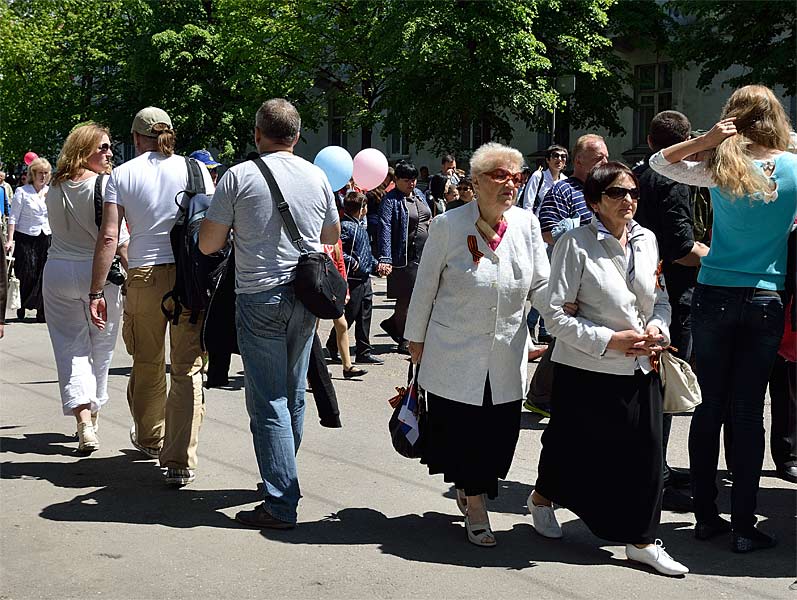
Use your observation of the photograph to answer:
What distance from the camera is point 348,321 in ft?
34.4

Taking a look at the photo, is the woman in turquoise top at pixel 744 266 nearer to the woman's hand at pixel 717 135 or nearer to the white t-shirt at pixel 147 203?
the woman's hand at pixel 717 135

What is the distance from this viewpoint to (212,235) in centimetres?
543

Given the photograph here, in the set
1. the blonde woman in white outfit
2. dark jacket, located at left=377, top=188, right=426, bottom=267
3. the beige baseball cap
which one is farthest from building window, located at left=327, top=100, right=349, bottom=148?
the beige baseball cap

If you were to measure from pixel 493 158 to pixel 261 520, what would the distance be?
6.92ft

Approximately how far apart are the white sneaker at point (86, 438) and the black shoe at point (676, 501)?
3514 mm

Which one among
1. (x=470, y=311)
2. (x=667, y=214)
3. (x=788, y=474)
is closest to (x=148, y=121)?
(x=470, y=311)

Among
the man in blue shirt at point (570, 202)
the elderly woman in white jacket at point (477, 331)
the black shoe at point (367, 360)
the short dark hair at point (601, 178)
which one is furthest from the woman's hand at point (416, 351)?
the black shoe at point (367, 360)

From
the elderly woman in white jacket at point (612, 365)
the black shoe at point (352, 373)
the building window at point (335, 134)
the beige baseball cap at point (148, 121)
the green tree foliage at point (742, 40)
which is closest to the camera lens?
the elderly woman in white jacket at point (612, 365)

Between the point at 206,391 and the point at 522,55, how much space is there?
1562 cm

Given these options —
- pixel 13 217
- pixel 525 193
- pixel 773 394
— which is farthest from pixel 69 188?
pixel 13 217

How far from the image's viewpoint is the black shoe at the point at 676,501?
5.89 m

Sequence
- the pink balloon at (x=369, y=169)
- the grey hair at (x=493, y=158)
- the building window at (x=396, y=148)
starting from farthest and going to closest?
the building window at (x=396, y=148) → the pink balloon at (x=369, y=169) → the grey hair at (x=493, y=158)

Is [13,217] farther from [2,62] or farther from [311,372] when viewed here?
[2,62]

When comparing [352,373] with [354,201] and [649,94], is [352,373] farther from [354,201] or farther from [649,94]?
[649,94]
